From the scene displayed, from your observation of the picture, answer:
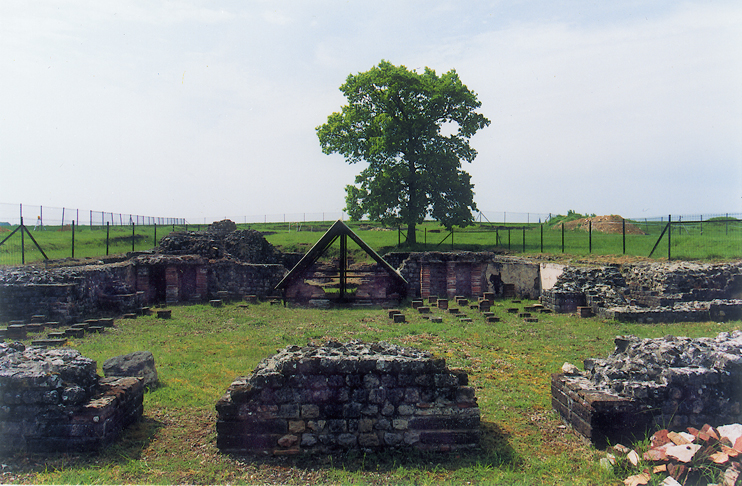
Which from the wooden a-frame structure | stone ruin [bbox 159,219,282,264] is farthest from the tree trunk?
the wooden a-frame structure

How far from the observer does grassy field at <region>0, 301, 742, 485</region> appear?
4.27 meters

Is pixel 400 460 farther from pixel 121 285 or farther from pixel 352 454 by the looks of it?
pixel 121 285

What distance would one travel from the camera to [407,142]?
2611cm

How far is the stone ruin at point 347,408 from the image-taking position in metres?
4.61

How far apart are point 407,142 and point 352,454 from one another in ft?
76.5

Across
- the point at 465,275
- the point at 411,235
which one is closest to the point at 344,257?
the point at 465,275

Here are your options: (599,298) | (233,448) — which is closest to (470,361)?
(233,448)

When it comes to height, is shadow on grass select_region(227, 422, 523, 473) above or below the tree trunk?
below

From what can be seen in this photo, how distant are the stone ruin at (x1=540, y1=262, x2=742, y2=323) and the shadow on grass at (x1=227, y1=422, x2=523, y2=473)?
9.57 metres

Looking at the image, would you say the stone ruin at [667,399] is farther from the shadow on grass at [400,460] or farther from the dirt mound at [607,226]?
the dirt mound at [607,226]

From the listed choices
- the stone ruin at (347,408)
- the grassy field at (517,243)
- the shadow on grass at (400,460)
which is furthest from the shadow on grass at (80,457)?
the grassy field at (517,243)

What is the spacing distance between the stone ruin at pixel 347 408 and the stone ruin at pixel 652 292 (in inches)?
388

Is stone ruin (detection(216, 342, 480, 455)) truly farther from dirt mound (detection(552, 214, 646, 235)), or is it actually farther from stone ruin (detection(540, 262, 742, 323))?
dirt mound (detection(552, 214, 646, 235))

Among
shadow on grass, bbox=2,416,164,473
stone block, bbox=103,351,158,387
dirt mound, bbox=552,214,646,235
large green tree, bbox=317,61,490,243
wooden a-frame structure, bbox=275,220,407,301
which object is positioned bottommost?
shadow on grass, bbox=2,416,164,473
